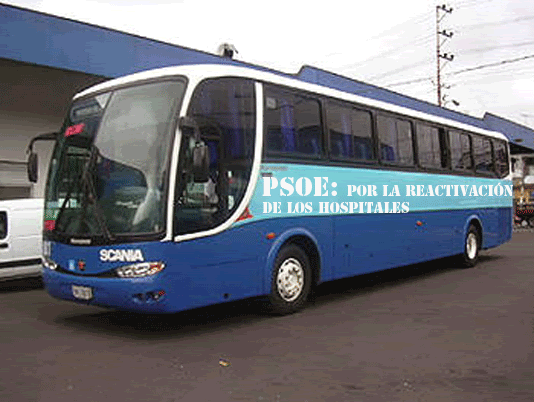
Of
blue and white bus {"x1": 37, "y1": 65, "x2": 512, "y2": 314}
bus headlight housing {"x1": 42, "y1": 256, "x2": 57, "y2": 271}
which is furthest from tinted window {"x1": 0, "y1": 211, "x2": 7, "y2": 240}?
bus headlight housing {"x1": 42, "y1": 256, "x2": 57, "y2": 271}

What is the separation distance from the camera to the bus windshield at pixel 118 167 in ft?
21.9

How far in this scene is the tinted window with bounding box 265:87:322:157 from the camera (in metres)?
8.02

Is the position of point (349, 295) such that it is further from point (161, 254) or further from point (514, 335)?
point (161, 254)

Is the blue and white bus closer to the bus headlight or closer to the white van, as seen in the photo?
the bus headlight

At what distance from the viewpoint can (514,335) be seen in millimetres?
6969

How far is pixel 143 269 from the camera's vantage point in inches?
258

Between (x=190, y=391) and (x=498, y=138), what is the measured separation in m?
12.6

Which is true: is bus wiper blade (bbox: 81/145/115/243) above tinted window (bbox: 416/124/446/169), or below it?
below

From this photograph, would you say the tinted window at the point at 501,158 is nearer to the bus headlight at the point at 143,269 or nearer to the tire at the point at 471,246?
the tire at the point at 471,246

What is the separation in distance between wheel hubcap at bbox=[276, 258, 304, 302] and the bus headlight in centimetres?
196

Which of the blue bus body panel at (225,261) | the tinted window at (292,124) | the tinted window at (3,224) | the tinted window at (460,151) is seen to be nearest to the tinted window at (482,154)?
the tinted window at (460,151)

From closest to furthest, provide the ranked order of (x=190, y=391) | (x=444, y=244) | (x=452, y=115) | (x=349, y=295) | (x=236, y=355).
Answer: (x=190, y=391) → (x=236, y=355) → (x=349, y=295) → (x=444, y=244) → (x=452, y=115)

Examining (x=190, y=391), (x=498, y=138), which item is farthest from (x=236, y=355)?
(x=498, y=138)

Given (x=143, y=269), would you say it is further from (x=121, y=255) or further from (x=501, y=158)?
(x=501, y=158)
